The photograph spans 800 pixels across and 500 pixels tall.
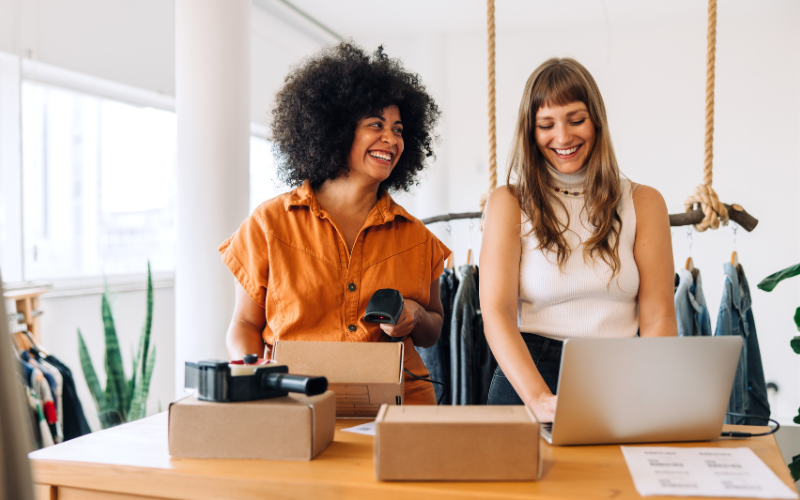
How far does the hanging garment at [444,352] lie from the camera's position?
2375mm

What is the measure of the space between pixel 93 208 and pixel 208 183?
135 centimetres

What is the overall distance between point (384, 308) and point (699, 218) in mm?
1280

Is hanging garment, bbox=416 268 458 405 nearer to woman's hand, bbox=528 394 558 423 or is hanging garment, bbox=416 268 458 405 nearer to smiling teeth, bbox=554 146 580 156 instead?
smiling teeth, bbox=554 146 580 156

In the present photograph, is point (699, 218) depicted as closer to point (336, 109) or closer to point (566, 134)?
point (566, 134)

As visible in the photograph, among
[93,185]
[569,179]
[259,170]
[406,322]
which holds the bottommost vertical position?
[406,322]

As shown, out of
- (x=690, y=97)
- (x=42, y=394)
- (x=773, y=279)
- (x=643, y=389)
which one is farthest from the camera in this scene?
(x=690, y=97)

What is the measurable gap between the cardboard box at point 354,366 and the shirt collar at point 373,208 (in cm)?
47

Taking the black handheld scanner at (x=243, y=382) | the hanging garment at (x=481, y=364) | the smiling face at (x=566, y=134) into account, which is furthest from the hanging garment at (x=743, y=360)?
the black handheld scanner at (x=243, y=382)

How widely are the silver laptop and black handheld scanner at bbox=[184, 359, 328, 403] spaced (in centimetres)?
41

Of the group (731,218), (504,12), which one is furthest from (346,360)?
(504,12)

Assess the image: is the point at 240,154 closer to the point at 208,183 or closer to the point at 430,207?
the point at 208,183

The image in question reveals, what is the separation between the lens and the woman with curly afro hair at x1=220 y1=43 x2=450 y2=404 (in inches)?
62.8

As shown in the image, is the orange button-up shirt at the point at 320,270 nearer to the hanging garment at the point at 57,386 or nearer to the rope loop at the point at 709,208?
the rope loop at the point at 709,208

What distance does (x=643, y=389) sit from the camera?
1039 millimetres
